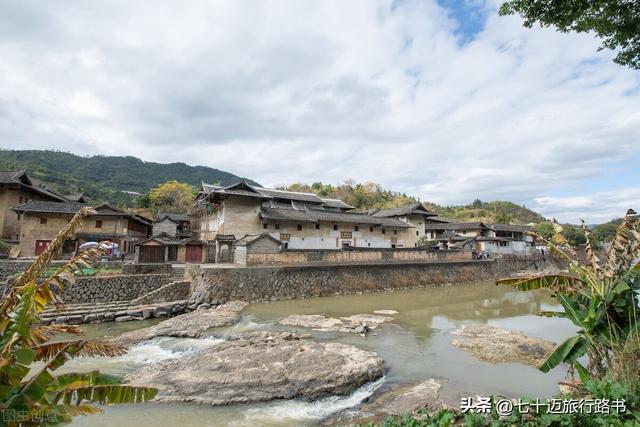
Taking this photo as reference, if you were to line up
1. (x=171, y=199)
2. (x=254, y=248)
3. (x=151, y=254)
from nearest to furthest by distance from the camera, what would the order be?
(x=254, y=248) < (x=151, y=254) < (x=171, y=199)

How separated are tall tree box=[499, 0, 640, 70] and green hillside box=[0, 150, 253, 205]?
226 ft

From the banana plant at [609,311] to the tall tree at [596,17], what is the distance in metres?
4.86

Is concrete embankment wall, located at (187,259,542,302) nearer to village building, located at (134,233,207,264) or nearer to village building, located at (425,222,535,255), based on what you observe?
village building, located at (134,233,207,264)

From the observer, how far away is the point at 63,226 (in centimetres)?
2522

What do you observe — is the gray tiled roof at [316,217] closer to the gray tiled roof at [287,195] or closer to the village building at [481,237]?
the gray tiled roof at [287,195]

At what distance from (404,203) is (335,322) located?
212ft

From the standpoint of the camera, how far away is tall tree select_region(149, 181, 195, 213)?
55688 mm

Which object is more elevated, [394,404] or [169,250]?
[169,250]

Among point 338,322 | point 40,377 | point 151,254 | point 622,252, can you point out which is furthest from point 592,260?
point 151,254

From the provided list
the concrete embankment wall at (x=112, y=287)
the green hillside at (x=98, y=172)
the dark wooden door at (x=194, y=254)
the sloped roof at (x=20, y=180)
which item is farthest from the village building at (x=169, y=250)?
the green hillside at (x=98, y=172)

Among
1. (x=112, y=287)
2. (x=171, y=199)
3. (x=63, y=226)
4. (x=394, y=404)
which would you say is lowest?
(x=394, y=404)

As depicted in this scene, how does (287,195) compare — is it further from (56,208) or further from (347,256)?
(56,208)

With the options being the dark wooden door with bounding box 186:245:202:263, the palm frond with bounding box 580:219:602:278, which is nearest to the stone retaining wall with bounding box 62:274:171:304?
the dark wooden door with bounding box 186:245:202:263

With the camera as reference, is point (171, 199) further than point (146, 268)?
Yes
